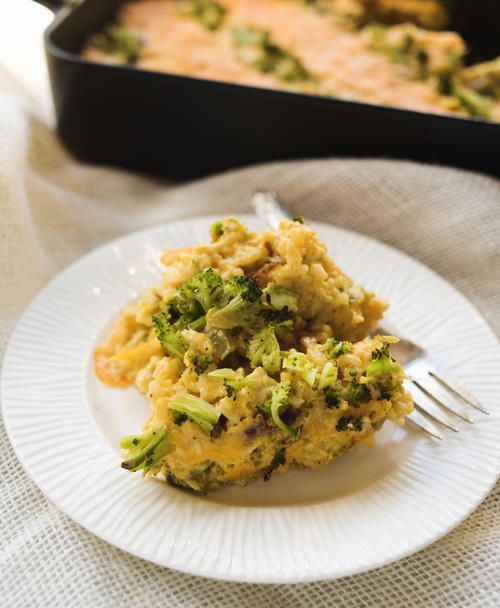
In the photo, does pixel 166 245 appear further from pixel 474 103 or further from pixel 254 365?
pixel 474 103

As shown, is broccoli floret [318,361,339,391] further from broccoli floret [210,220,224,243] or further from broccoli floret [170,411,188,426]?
broccoli floret [210,220,224,243]

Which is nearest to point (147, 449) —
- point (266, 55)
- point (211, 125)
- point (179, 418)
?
point (179, 418)

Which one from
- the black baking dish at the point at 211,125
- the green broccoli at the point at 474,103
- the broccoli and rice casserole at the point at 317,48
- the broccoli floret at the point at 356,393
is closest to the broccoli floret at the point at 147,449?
the broccoli floret at the point at 356,393

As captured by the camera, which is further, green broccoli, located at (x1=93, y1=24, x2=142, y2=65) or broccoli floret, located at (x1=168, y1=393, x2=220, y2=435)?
green broccoli, located at (x1=93, y1=24, x2=142, y2=65)

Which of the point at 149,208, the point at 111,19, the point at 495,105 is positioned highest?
the point at 111,19

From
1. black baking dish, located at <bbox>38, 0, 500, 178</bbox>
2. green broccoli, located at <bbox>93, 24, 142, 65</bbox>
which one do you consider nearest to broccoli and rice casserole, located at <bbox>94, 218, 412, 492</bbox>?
black baking dish, located at <bbox>38, 0, 500, 178</bbox>

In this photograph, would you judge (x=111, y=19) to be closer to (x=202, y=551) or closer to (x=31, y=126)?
(x=31, y=126)

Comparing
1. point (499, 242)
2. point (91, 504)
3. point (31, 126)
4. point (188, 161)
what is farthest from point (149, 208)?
point (91, 504)
